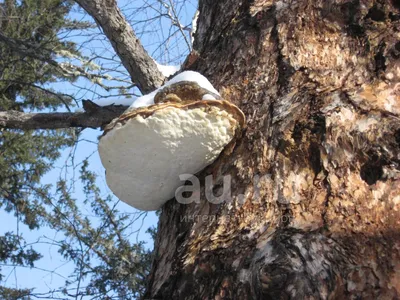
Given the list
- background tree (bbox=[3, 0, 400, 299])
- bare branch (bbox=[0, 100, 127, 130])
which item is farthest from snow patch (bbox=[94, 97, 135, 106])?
background tree (bbox=[3, 0, 400, 299])

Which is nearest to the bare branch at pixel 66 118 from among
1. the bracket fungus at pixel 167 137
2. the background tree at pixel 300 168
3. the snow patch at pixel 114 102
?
the snow patch at pixel 114 102

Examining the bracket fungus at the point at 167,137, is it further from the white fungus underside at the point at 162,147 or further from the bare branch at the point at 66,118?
the bare branch at the point at 66,118

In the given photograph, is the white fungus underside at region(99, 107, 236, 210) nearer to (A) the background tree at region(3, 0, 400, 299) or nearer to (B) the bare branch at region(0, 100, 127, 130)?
(A) the background tree at region(3, 0, 400, 299)

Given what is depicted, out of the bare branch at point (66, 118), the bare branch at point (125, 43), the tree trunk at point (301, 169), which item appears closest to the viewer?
the tree trunk at point (301, 169)

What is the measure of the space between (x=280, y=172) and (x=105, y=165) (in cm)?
56

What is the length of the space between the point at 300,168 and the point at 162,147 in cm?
42

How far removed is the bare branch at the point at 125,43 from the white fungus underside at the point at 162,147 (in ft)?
3.76

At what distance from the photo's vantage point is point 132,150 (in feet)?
5.32

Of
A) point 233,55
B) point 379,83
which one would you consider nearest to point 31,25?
point 233,55

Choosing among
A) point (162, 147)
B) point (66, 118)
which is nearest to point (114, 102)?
point (66, 118)

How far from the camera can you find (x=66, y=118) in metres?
2.80

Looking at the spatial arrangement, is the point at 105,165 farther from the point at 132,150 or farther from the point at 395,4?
the point at 395,4

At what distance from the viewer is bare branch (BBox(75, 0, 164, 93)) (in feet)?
9.04

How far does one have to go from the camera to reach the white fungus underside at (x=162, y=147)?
1570 millimetres
